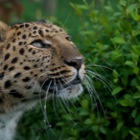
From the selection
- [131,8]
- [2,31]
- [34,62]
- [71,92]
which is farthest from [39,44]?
[131,8]

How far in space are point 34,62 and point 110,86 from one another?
0.69 m

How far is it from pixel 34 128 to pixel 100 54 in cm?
119

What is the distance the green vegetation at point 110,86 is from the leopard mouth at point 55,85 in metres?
0.36

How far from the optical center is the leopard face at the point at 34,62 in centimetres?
584

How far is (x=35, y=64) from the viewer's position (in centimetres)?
593

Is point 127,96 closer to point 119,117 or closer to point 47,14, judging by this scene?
point 119,117

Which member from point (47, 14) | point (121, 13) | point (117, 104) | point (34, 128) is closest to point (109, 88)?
point (117, 104)

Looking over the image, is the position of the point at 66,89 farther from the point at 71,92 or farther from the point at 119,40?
the point at 119,40

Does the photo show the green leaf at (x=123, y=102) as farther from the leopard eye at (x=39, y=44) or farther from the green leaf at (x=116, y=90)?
the leopard eye at (x=39, y=44)

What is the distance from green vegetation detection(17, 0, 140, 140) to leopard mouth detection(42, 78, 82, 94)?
0.36m

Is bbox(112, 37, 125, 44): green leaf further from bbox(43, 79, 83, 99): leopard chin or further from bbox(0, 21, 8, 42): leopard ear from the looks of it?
bbox(0, 21, 8, 42): leopard ear

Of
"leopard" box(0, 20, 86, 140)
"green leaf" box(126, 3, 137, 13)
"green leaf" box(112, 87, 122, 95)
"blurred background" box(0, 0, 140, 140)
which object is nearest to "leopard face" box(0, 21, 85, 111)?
"leopard" box(0, 20, 86, 140)

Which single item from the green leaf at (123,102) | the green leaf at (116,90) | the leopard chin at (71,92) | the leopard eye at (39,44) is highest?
the leopard eye at (39,44)

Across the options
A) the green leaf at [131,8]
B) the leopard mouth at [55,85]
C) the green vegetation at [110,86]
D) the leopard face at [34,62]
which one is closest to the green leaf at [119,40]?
the green vegetation at [110,86]
